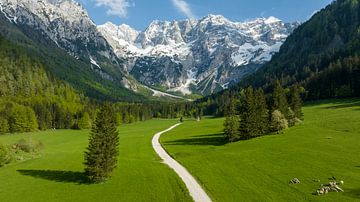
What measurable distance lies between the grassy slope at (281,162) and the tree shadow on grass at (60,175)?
18688mm

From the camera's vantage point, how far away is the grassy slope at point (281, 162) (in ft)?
155

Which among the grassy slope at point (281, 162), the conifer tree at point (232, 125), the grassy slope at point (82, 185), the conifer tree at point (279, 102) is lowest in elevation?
the grassy slope at point (82, 185)

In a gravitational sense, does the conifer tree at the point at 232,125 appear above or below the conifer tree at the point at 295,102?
below

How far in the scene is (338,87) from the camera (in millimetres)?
177250

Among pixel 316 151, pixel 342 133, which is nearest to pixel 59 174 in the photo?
pixel 316 151

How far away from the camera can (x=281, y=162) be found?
63.7 metres

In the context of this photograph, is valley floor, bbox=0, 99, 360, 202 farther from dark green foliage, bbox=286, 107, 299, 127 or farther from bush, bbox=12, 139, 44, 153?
dark green foliage, bbox=286, 107, 299, 127

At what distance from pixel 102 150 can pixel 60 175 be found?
12.0 metres

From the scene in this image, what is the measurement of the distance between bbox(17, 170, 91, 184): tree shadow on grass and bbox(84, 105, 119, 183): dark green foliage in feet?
5.08

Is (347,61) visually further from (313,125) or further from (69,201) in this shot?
(69,201)

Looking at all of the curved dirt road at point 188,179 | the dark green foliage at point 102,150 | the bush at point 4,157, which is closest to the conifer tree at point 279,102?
the curved dirt road at point 188,179

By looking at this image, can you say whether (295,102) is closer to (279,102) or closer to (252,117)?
(279,102)

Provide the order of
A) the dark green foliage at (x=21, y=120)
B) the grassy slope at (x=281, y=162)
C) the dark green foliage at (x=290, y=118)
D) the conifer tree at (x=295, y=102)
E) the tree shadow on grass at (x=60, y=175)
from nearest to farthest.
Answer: the grassy slope at (x=281, y=162) < the tree shadow on grass at (x=60, y=175) < the dark green foliage at (x=290, y=118) < the conifer tree at (x=295, y=102) < the dark green foliage at (x=21, y=120)

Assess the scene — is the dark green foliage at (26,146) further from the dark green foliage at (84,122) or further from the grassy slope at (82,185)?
the dark green foliage at (84,122)
